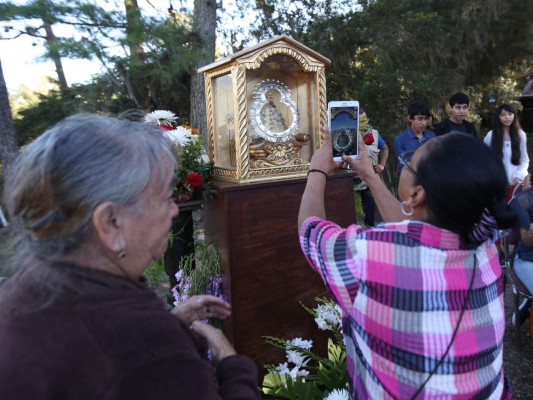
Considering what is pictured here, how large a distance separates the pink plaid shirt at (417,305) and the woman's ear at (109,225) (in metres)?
0.53

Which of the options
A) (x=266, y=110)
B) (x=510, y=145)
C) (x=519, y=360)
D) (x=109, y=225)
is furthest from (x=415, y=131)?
(x=109, y=225)

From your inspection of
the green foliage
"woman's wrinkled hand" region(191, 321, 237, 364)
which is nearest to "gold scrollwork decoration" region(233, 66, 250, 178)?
"woman's wrinkled hand" region(191, 321, 237, 364)

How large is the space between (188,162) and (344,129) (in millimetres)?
894

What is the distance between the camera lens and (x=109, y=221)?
0.80 metres

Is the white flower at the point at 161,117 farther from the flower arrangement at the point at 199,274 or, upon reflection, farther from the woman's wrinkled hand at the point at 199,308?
the woman's wrinkled hand at the point at 199,308

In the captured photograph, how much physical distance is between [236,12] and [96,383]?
8.88m

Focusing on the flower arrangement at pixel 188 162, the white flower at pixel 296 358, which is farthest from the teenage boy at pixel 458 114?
the white flower at pixel 296 358

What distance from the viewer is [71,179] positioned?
0.76m

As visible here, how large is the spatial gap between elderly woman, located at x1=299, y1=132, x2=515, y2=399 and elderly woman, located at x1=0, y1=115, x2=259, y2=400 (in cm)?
37

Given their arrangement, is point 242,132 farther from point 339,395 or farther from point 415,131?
point 415,131

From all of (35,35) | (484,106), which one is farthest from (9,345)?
(484,106)

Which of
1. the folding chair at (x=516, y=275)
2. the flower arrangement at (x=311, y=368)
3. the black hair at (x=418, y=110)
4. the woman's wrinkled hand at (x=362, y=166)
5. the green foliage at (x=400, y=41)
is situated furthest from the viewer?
the green foliage at (x=400, y=41)

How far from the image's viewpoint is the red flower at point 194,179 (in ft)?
6.73

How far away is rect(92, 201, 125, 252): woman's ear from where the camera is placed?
77 cm
